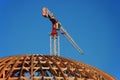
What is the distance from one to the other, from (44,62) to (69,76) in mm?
3051

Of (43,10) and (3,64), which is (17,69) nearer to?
(3,64)

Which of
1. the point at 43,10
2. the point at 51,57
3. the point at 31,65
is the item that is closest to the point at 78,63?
the point at 51,57

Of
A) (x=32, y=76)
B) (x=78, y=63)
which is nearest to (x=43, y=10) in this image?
(x=78, y=63)

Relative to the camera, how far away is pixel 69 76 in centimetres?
A: 4406

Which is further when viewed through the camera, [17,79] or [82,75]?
[82,75]

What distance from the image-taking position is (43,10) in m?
96.8

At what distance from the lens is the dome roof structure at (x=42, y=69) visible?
4266 cm

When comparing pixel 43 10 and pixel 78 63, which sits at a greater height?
pixel 43 10

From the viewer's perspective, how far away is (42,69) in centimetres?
4397

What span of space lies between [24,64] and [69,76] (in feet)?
15.4

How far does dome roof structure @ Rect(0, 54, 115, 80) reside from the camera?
4266 cm

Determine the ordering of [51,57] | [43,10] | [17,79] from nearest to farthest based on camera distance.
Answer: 1. [17,79]
2. [51,57]
3. [43,10]

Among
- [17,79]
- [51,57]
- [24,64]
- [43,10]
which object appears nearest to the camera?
[17,79]

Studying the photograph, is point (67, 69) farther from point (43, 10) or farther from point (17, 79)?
point (43, 10)
